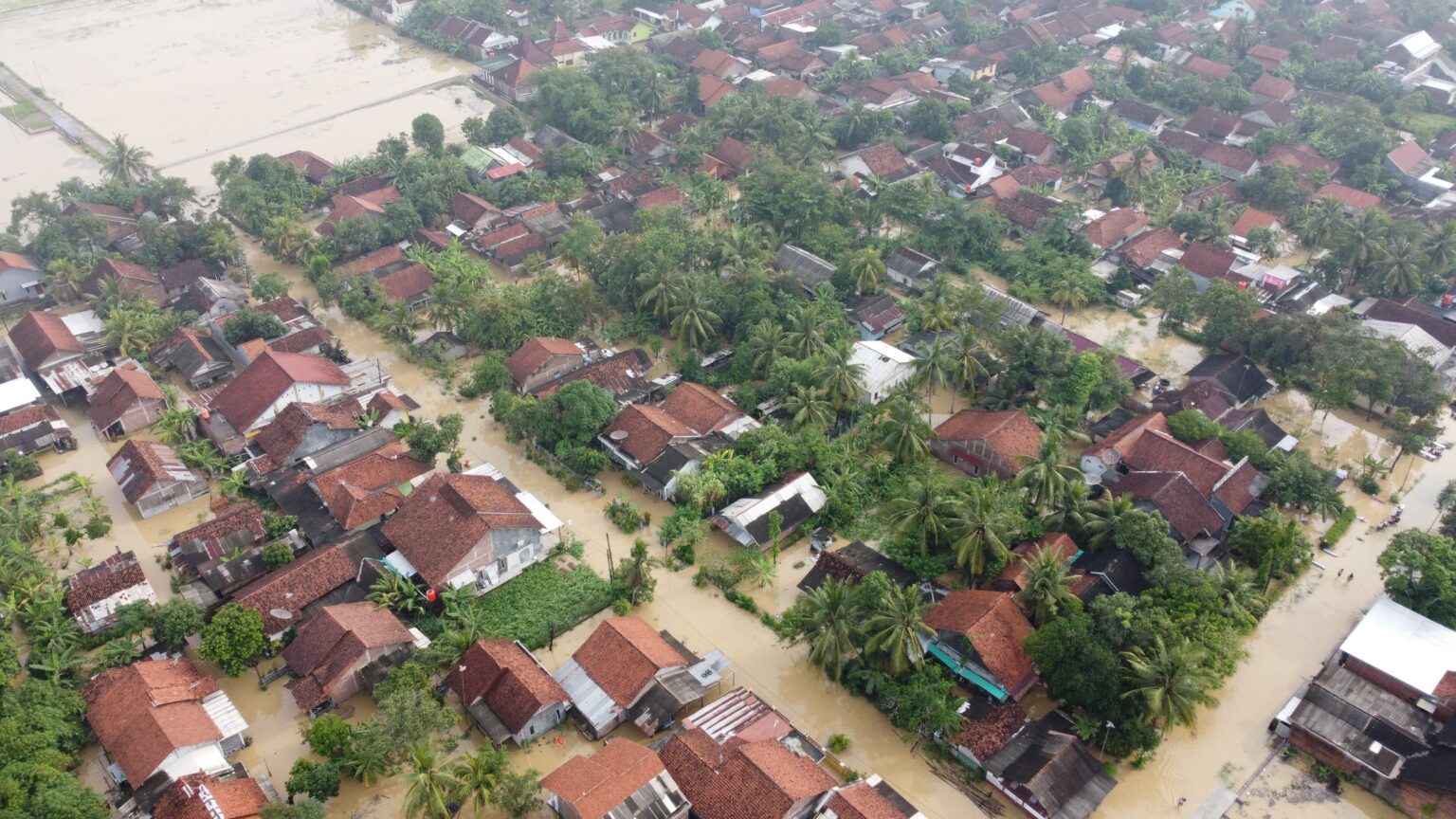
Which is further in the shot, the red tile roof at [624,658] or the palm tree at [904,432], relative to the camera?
the palm tree at [904,432]

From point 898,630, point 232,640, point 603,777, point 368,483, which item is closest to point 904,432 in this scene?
point 898,630

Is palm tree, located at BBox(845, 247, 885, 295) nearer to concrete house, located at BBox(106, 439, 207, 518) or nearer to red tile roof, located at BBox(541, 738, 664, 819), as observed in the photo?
red tile roof, located at BBox(541, 738, 664, 819)

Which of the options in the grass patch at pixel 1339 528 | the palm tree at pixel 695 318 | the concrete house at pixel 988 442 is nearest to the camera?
the grass patch at pixel 1339 528

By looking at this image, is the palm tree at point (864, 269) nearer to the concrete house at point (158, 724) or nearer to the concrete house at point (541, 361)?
the concrete house at point (541, 361)

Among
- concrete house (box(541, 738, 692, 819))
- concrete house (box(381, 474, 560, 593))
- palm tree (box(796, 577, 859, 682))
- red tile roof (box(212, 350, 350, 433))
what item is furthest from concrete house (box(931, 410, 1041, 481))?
red tile roof (box(212, 350, 350, 433))

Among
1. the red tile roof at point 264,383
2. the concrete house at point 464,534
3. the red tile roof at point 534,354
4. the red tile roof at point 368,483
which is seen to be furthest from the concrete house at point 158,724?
the red tile roof at point 534,354

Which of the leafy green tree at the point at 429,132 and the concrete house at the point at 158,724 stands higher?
the leafy green tree at the point at 429,132

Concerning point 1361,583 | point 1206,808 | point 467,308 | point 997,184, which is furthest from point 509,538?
point 997,184
